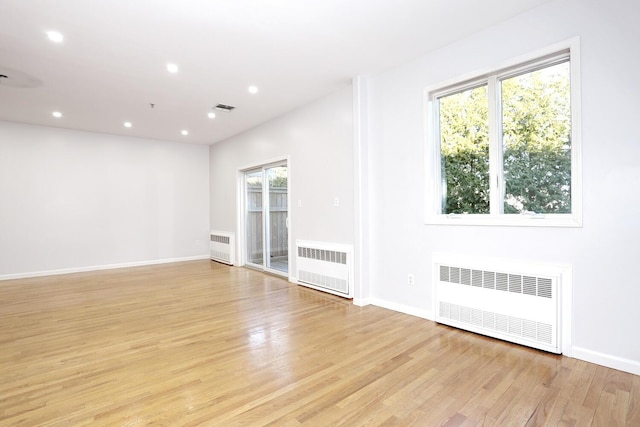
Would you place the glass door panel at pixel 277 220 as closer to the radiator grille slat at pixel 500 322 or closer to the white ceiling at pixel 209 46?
the white ceiling at pixel 209 46

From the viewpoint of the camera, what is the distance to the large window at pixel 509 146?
265 cm

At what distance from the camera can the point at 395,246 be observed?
12.5 ft

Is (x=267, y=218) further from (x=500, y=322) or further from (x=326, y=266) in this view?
(x=500, y=322)

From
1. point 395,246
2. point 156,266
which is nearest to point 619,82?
point 395,246

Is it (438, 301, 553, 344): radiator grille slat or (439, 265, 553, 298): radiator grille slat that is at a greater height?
(439, 265, 553, 298): radiator grille slat

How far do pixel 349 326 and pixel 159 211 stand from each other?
232 inches

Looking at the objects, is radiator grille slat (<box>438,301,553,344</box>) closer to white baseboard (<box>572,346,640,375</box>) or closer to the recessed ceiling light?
white baseboard (<box>572,346,640,375</box>)

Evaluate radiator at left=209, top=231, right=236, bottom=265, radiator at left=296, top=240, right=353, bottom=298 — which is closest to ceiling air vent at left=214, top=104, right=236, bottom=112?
radiator at left=296, top=240, right=353, bottom=298

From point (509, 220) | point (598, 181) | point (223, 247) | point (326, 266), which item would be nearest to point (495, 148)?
point (509, 220)

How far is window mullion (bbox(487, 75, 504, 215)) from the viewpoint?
9.95 ft

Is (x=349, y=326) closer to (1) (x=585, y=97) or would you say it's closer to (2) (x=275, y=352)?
(2) (x=275, y=352)

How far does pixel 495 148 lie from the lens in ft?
10.00

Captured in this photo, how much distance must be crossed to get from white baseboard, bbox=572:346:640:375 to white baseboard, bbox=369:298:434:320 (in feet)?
4.05

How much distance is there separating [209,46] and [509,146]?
3107mm
